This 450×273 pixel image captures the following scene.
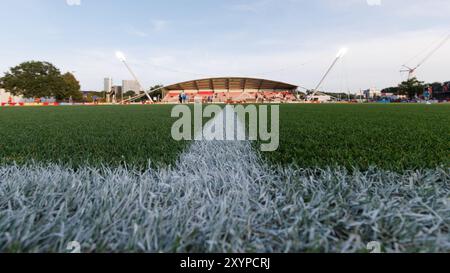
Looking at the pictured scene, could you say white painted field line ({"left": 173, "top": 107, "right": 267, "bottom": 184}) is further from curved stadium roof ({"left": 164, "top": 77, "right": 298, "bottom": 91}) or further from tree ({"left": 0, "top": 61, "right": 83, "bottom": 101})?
Result: curved stadium roof ({"left": 164, "top": 77, "right": 298, "bottom": 91})

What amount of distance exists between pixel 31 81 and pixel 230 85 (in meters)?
41.3

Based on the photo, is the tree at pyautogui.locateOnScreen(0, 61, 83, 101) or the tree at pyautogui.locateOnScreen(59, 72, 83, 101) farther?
the tree at pyautogui.locateOnScreen(59, 72, 83, 101)

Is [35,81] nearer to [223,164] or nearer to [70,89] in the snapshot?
[70,89]

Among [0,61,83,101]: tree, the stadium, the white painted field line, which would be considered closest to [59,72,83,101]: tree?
[0,61,83,101]: tree

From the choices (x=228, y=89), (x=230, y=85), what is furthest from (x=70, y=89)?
(x=228, y=89)

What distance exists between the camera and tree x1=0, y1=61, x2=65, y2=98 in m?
36.0

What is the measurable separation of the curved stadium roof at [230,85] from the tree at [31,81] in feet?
90.9

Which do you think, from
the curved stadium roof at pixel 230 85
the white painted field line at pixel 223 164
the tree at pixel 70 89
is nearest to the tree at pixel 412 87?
the curved stadium roof at pixel 230 85

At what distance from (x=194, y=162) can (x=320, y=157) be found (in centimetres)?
89

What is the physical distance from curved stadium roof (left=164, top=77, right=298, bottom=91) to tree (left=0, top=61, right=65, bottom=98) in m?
27.7

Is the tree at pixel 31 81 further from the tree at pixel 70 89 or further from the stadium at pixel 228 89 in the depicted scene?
the stadium at pixel 228 89

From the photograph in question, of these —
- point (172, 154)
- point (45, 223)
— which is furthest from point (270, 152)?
point (45, 223)

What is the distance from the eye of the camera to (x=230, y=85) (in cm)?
6525
